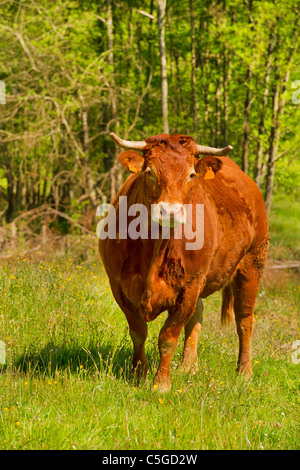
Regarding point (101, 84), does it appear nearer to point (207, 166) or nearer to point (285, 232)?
point (285, 232)

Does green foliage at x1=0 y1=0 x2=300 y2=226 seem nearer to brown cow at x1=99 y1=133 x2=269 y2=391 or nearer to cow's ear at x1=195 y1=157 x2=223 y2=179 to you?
brown cow at x1=99 y1=133 x2=269 y2=391

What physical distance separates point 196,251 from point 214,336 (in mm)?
2381

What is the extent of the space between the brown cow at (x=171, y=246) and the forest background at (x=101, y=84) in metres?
6.78

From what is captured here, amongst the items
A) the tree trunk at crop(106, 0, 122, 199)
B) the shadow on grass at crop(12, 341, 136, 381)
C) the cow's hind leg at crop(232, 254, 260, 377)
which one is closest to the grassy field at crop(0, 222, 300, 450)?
the shadow on grass at crop(12, 341, 136, 381)

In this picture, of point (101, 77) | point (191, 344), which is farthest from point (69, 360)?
point (101, 77)

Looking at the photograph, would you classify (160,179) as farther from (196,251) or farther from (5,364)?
(5,364)

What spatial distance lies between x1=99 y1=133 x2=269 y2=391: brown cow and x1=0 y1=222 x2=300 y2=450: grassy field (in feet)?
1.02

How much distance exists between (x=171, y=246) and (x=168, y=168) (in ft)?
2.03

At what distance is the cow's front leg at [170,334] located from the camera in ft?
13.6

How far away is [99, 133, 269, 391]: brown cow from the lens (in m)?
3.76

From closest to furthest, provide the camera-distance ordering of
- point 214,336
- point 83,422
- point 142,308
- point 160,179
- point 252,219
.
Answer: point 83,422 → point 160,179 → point 142,308 → point 252,219 → point 214,336

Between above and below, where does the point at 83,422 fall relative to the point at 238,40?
below

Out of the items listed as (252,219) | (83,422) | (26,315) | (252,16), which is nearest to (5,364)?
(26,315)
